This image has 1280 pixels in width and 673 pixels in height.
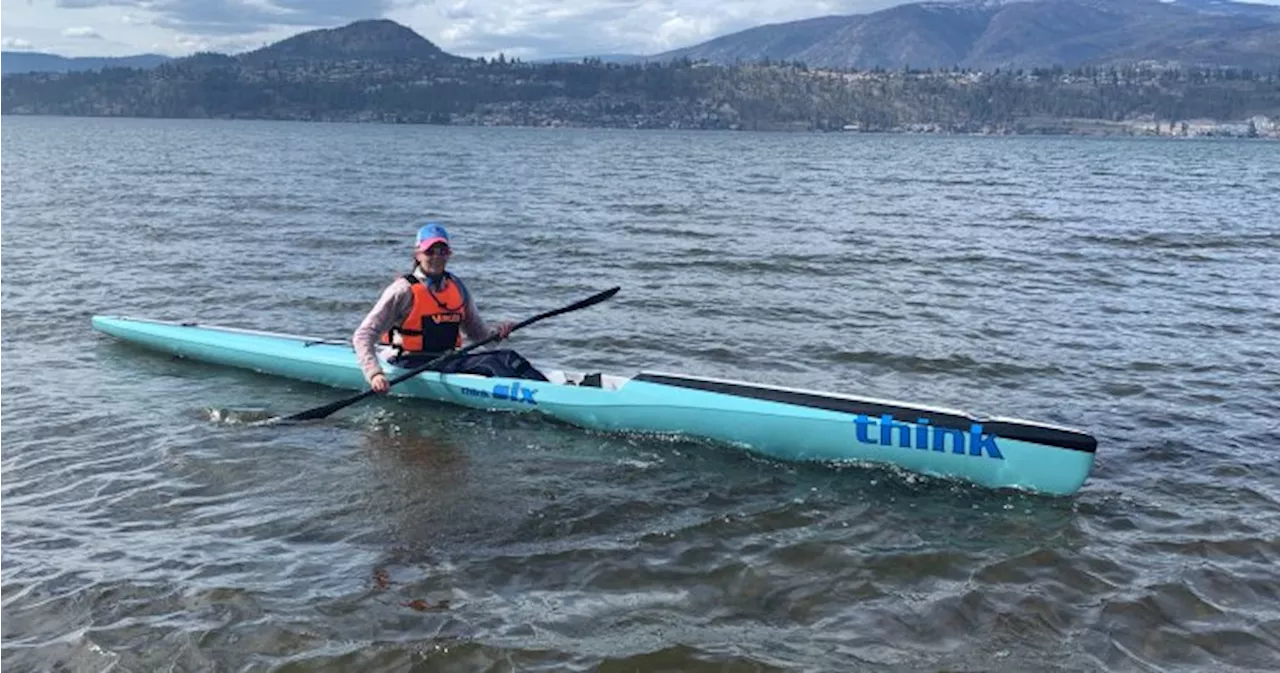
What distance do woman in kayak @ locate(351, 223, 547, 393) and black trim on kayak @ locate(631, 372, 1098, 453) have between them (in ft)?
5.73

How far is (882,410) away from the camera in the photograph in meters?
9.62

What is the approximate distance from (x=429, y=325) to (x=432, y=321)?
0.25ft

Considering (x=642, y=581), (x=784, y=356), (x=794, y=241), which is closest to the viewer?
(x=642, y=581)

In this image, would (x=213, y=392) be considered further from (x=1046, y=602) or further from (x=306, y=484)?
(x=1046, y=602)

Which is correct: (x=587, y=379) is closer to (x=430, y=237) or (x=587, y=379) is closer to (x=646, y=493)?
(x=430, y=237)

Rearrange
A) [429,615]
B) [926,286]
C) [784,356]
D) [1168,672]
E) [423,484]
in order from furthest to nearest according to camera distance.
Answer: [926,286]
[784,356]
[423,484]
[429,615]
[1168,672]

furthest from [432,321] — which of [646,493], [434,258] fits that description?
[646,493]

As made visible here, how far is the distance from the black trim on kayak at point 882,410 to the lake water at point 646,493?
0.54 metres

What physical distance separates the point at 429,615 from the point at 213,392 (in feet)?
22.2

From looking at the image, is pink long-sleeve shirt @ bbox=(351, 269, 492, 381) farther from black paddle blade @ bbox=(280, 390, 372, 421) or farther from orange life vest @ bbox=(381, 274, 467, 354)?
black paddle blade @ bbox=(280, 390, 372, 421)

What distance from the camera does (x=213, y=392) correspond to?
12508 mm

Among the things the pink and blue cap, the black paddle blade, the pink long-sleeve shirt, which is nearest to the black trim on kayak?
the pink and blue cap

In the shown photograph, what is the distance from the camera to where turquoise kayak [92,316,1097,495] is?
901 centimetres

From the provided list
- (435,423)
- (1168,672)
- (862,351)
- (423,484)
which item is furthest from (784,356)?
(1168,672)
